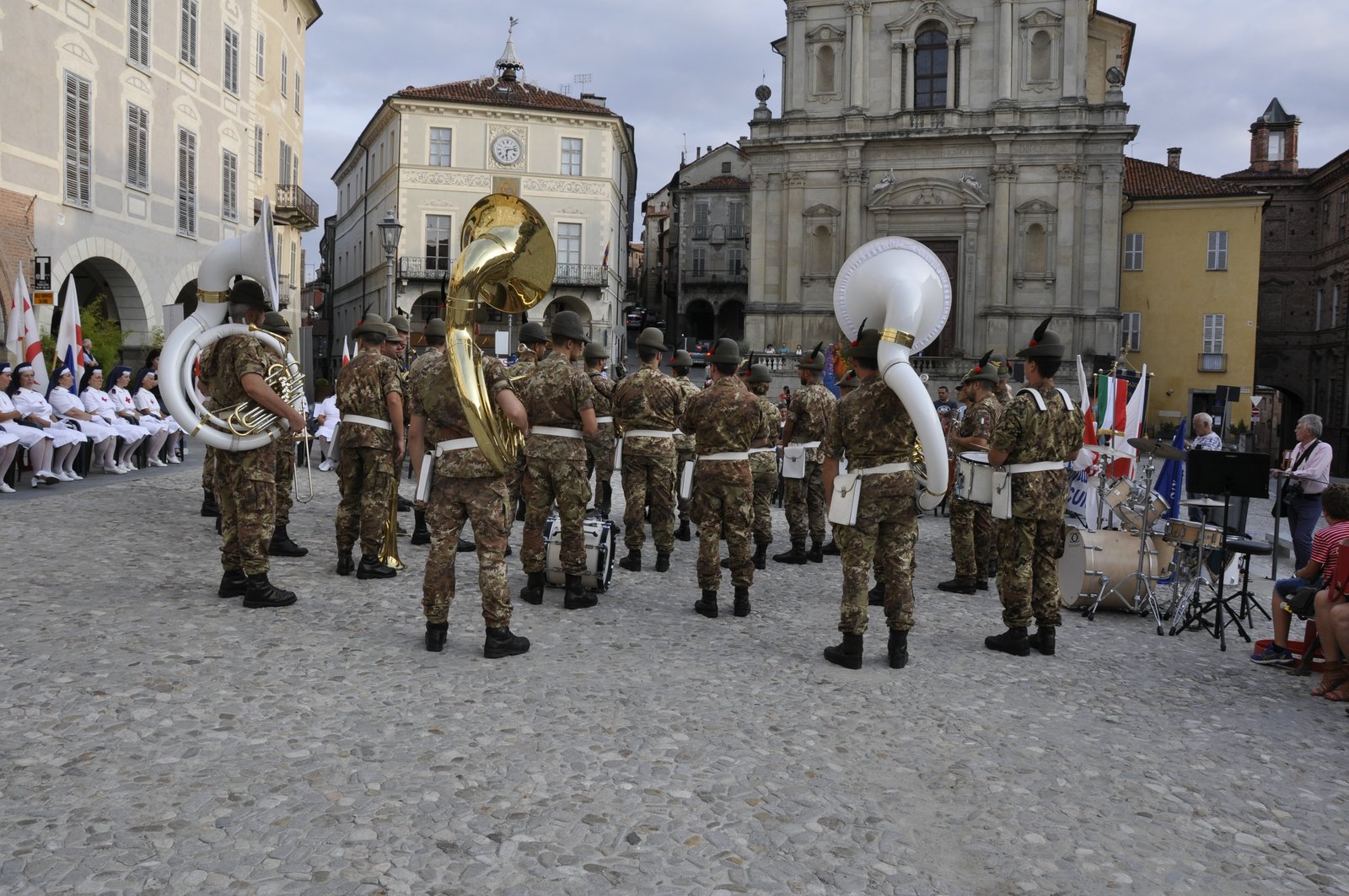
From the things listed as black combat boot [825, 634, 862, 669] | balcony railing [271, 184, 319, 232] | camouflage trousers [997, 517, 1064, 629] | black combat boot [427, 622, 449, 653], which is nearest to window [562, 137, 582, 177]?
balcony railing [271, 184, 319, 232]

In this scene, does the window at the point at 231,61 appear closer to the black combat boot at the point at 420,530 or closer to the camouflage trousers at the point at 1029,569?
the black combat boot at the point at 420,530

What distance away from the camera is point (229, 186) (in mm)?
27359

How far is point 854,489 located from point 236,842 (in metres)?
4.07

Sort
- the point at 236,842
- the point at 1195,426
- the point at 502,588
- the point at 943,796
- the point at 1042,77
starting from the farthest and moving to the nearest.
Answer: the point at 1042,77
the point at 1195,426
the point at 502,588
the point at 943,796
the point at 236,842

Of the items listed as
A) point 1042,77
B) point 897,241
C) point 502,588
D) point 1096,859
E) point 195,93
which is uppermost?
point 1042,77

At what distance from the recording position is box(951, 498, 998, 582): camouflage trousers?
9.34 m

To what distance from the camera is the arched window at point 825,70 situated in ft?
131

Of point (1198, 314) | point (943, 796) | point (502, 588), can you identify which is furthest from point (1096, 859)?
point (1198, 314)

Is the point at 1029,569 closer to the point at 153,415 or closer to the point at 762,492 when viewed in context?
the point at 762,492

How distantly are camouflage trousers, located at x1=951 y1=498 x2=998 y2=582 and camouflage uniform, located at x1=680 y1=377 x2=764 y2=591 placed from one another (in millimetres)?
2380

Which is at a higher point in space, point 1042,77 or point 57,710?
point 1042,77

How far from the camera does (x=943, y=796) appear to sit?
4512 millimetres

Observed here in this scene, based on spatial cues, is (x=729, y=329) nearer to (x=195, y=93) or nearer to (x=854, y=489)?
(x=195, y=93)

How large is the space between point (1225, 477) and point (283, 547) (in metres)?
8.18
